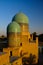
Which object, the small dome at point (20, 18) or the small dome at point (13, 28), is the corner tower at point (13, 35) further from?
the small dome at point (20, 18)

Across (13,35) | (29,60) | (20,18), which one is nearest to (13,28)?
(13,35)

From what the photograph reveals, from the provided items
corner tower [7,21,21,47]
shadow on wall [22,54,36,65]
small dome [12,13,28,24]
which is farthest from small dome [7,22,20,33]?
shadow on wall [22,54,36,65]

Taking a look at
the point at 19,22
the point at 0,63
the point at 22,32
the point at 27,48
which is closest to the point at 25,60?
the point at 27,48

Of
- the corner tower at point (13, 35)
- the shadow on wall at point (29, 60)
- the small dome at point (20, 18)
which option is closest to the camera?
the shadow on wall at point (29, 60)

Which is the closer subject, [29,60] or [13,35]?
[29,60]

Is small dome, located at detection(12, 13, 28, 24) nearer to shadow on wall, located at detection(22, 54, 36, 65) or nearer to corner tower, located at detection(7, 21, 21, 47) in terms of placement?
corner tower, located at detection(7, 21, 21, 47)

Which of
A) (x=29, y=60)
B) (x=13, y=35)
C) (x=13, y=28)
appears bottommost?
(x=29, y=60)

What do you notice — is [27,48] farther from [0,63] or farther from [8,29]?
[0,63]

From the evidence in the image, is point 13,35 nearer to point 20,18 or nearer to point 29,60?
point 20,18

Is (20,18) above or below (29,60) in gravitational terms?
above

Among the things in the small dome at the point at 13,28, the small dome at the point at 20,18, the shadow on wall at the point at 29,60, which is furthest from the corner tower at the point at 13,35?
the shadow on wall at the point at 29,60

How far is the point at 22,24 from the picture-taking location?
17750mm

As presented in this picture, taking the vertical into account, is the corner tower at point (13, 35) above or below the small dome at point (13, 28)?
below

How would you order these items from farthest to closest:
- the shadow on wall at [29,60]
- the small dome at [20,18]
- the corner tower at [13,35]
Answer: the small dome at [20,18] < the corner tower at [13,35] < the shadow on wall at [29,60]
